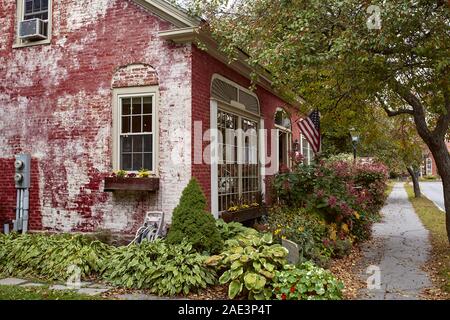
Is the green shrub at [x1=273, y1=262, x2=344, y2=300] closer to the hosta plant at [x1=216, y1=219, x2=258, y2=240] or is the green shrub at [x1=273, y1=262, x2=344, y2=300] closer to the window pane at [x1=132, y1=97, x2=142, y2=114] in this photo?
the hosta plant at [x1=216, y1=219, x2=258, y2=240]

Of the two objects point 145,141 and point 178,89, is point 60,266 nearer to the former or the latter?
point 145,141

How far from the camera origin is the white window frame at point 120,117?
8.21 metres

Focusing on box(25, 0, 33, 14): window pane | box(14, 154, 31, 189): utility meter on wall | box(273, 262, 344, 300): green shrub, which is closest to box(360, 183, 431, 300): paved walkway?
box(273, 262, 344, 300): green shrub

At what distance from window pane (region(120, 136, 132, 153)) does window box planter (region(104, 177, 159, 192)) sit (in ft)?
2.16

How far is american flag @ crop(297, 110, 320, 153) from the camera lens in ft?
38.6

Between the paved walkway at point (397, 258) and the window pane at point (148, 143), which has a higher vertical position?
the window pane at point (148, 143)

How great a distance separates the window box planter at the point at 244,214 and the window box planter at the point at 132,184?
1.88m

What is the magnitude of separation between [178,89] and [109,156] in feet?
6.55

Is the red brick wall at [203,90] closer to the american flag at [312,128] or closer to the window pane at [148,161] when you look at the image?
the window pane at [148,161]

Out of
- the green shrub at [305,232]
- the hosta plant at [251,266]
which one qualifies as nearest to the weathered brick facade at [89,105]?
the green shrub at [305,232]

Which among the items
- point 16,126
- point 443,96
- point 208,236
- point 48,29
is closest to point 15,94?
point 16,126

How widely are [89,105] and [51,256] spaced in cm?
319

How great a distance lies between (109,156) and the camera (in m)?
8.48

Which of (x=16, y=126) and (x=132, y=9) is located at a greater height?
(x=132, y=9)
